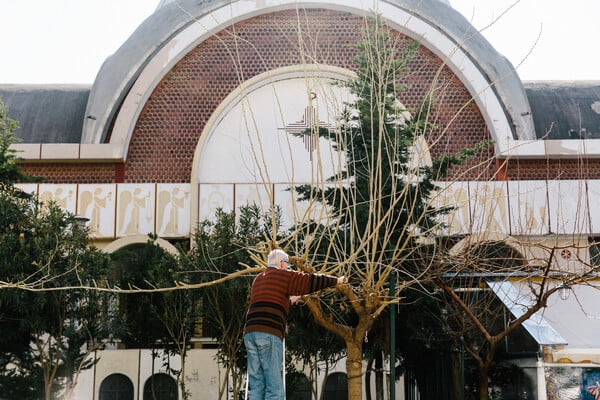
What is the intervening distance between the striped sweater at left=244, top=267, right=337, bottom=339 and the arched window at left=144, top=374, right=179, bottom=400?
10.6m

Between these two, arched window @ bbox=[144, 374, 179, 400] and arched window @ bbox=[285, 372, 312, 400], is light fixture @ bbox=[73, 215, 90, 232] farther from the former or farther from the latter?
arched window @ bbox=[285, 372, 312, 400]

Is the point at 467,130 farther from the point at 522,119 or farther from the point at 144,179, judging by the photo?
the point at 144,179

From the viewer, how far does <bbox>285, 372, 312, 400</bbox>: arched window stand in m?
16.1

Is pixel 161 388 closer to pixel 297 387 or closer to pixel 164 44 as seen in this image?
pixel 297 387

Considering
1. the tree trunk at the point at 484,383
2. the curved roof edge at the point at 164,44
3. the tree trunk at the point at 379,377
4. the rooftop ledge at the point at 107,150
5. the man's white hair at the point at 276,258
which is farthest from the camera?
the curved roof edge at the point at 164,44

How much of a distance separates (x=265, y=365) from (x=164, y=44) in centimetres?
1605

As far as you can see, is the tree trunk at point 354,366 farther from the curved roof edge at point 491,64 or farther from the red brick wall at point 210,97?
the curved roof edge at point 491,64

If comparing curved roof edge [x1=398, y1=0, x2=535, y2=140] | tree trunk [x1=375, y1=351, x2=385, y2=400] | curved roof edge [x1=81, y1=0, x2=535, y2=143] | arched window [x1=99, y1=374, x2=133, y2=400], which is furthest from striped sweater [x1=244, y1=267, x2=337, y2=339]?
curved roof edge [x1=81, y1=0, x2=535, y2=143]

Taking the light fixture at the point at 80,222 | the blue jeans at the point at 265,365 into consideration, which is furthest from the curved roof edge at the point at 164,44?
the blue jeans at the point at 265,365

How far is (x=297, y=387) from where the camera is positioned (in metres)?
16.8

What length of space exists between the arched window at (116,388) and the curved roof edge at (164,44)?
659cm

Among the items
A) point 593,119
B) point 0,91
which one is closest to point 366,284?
point 593,119

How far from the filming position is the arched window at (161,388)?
17375 mm

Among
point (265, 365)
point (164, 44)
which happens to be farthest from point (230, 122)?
point (265, 365)
